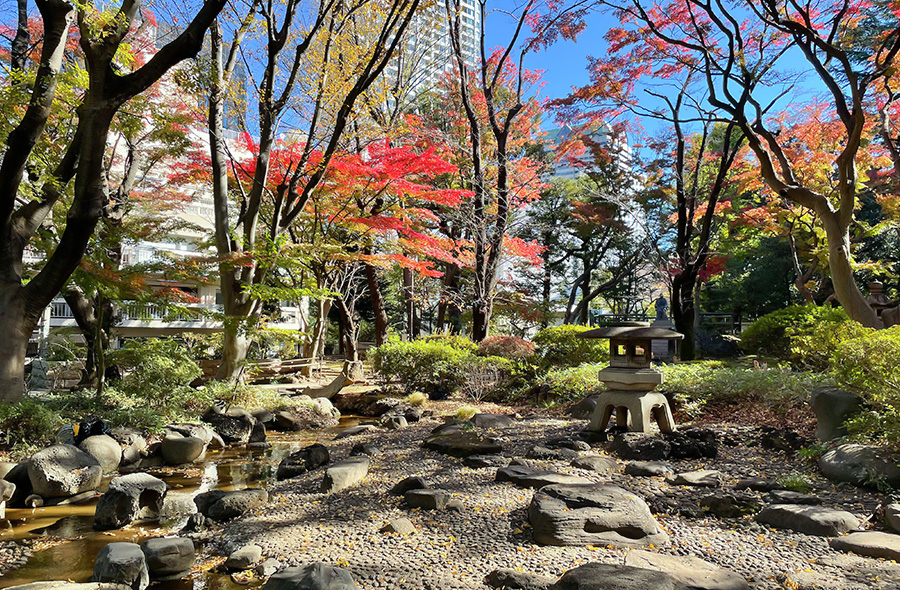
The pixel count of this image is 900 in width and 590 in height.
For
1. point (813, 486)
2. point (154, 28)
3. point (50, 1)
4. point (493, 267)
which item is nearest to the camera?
point (813, 486)

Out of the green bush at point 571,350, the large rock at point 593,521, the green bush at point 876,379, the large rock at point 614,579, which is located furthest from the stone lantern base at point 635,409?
the green bush at point 571,350

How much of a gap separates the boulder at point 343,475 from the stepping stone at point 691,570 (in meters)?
2.46

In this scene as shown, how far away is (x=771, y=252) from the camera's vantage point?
662 inches

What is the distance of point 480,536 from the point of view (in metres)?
3.33

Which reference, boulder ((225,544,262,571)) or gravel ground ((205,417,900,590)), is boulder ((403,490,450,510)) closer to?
gravel ground ((205,417,900,590))

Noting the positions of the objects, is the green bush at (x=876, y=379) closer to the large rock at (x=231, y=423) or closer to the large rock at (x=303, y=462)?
the large rock at (x=303, y=462)

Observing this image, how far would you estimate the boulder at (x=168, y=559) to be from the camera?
310 cm

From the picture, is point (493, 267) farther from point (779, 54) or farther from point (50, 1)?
point (50, 1)

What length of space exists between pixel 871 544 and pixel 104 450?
6.52 m

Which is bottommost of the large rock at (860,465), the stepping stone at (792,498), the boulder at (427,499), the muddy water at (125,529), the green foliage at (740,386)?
the muddy water at (125,529)

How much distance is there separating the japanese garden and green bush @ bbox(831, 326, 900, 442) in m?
0.03

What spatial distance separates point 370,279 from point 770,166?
9.14m

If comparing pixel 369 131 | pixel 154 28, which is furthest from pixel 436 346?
pixel 154 28

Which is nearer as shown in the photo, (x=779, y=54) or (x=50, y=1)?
(x=50, y=1)
